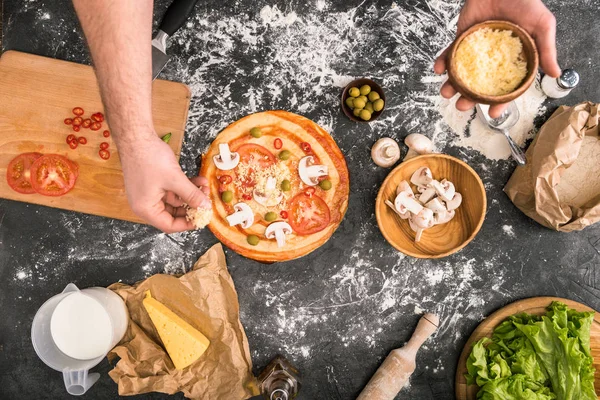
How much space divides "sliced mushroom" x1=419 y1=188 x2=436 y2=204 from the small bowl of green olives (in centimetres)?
50

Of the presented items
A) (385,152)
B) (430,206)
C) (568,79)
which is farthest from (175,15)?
(568,79)

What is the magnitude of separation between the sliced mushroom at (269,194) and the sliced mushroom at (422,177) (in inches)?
30.2

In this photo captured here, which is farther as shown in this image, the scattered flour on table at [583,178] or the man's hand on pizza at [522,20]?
the scattered flour on table at [583,178]

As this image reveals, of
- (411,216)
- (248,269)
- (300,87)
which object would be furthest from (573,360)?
(300,87)

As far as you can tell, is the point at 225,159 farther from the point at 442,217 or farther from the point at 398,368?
the point at 398,368

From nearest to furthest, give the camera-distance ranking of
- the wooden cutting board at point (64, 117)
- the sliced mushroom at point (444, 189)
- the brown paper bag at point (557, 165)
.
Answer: the brown paper bag at point (557, 165)
the sliced mushroom at point (444, 189)
the wooden cutting board at point (64, 117)

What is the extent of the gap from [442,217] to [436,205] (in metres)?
0.09

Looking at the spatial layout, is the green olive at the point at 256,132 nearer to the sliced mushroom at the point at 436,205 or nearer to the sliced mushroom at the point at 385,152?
the sliced mushroom at the point at 385,152

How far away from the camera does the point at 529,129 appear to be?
9.09 ft

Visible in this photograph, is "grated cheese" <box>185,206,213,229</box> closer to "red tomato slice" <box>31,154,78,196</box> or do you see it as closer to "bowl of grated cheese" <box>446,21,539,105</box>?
"red tomato slice" <box>31,154,78,196</box>

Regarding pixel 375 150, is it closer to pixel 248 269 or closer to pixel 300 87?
pixel 300 87

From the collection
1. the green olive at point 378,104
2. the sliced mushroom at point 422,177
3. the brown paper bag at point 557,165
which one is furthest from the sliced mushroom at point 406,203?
the brown paper bag at point 557,165

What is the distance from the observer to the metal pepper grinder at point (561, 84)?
104 inches

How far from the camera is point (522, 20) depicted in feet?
7.01
